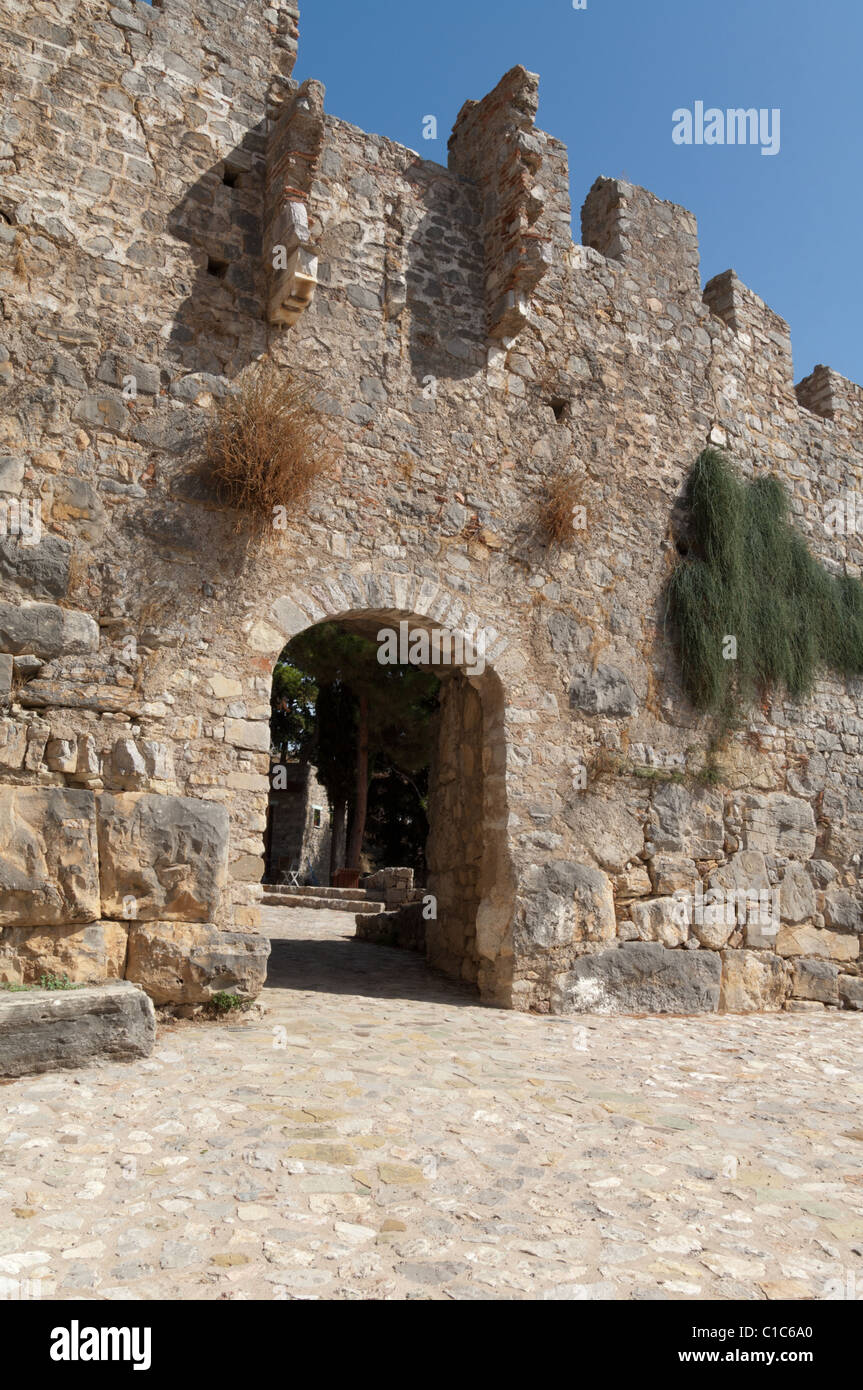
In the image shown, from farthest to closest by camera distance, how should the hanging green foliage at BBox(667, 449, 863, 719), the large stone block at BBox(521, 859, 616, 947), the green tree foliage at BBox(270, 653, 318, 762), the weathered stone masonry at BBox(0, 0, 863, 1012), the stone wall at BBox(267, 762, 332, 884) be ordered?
the stone wall at BBox(267, 762, 332, 884), the green tree foliage at BBox(270, 653, 318, 762), the hanging green foliage at BBox(667, 449, 863, 719), the large stone block at BBox(521, 859, 616, 947), the weathered stone masonry at BBox(0, 0, 863, 1012)

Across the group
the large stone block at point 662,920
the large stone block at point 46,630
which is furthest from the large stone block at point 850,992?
the large stone block at point 46,630

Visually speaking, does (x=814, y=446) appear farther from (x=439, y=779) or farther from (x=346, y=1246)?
(x=346, y=1246)

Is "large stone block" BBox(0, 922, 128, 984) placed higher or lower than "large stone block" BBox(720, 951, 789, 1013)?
higher

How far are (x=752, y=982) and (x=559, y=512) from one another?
11.9 feet

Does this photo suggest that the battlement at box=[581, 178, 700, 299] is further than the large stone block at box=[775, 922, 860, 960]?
Yes

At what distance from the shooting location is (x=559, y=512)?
21.9ft

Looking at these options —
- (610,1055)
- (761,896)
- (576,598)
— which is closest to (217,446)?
(576,598)

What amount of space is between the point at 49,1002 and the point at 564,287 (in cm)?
596

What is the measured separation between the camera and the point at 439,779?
26.3ft

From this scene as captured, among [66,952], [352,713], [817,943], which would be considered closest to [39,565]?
[66,952]

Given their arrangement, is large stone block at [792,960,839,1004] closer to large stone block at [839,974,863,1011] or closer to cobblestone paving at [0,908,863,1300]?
large stone block at [839,974,863,1011]

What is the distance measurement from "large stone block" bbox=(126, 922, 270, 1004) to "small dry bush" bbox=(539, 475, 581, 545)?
3.34m

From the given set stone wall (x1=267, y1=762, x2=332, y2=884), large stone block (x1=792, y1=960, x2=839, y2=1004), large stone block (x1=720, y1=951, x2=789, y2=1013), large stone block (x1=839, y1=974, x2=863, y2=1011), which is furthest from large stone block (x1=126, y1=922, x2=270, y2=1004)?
A: stone wall (x1=267, y1=762, x2=332, y2=884)

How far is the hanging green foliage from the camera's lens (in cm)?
727
